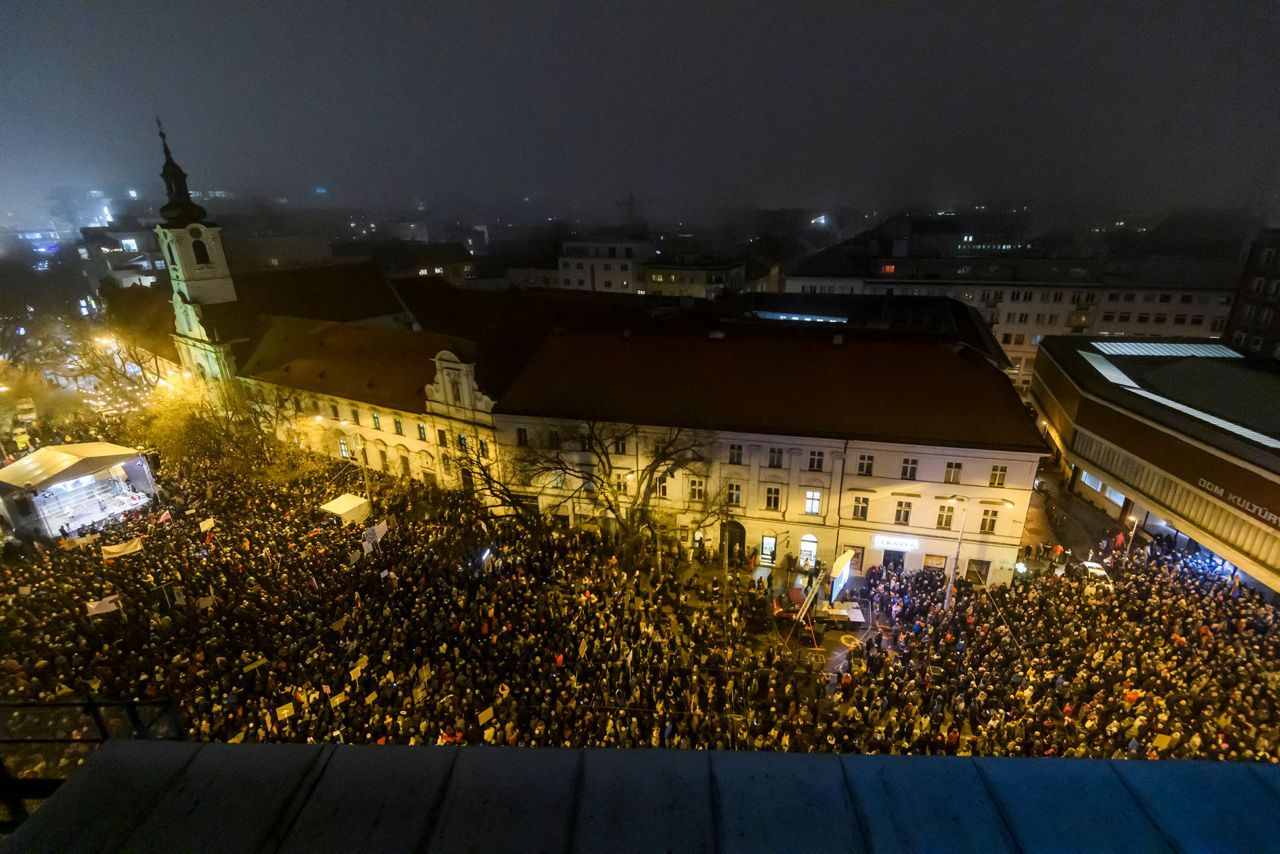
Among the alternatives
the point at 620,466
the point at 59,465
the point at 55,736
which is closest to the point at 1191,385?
the point at 620,466

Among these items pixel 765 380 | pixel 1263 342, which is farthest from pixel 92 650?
pixel 1263 342

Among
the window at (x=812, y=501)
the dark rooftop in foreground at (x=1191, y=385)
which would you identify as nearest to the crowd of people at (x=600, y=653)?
the window at (x=812, y=501)

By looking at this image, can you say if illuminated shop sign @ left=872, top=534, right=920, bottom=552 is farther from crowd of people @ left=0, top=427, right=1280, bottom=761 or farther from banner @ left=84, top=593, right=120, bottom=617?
banner @ left=84, top=593, right=120, bottom=617

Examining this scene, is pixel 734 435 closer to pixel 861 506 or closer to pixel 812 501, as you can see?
pixel 812 501

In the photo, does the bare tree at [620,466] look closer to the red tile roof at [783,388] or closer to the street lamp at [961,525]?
the red tile roof at [783,388]

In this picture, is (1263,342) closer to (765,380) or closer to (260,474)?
(765,380)
